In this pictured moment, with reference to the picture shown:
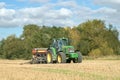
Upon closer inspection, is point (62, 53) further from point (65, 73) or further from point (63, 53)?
point (65, 73)

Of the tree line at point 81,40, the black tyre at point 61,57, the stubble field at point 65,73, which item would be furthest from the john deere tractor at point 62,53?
the tree line at point 81,40

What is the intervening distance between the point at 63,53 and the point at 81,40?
42.4m

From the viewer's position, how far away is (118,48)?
259 feet

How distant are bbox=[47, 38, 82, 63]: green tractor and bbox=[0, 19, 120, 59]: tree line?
86.3 feet

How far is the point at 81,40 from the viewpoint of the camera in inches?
3034

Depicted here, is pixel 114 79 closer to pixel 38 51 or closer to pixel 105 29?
pixel 38 51

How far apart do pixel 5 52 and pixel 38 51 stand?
32058 mm

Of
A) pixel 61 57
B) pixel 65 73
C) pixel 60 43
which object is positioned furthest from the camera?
pixel 60 43

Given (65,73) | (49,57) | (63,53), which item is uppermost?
(63,53)

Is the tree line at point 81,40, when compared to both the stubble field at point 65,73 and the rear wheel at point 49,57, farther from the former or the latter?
the stubble field at point 65,73

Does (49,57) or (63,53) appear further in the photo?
(49,57)

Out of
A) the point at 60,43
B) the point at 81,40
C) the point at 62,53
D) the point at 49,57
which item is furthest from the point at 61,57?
the point at 81,40

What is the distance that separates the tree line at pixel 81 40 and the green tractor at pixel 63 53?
26.3 m

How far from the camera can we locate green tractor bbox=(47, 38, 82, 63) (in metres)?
35.1
